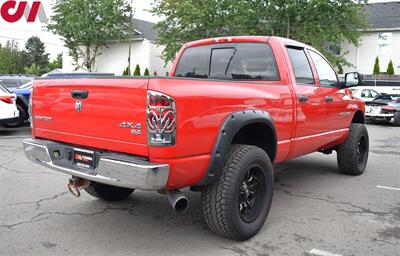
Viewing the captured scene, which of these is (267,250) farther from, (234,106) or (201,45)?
(201,45)

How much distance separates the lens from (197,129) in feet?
11.2

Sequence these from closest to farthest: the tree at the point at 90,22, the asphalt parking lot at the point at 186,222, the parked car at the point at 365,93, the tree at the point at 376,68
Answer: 1. the asphalt parking lot at the point at 186,222
2. the parked car at the point at 365,93
3. the tree at the point at 376,68
4. the tree at the point at 90,22

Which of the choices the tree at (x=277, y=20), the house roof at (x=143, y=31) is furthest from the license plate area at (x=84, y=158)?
the house roof at (x=143, y=31)

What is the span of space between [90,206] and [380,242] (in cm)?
314

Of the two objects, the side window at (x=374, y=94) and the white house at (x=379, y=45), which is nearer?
the side window at (x=374, y=94)

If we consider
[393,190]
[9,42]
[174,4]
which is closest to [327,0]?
[174,4]

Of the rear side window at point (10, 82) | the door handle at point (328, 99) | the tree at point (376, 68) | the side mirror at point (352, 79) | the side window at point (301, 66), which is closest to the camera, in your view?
the side window at point (301, 66)

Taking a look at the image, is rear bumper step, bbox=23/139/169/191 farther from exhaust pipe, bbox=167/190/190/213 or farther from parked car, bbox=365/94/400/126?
parked car, bbox=365/94/400/126

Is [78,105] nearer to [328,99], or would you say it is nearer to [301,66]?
[301,66]

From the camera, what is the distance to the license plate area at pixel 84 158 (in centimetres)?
358

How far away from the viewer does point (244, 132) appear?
4.31 meters

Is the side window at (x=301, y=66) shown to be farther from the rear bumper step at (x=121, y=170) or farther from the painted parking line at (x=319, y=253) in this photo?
the rear bumper step at (x=121, y=170)

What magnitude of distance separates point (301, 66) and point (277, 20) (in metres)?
23.8

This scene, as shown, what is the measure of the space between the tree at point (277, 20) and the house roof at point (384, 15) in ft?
10.2
